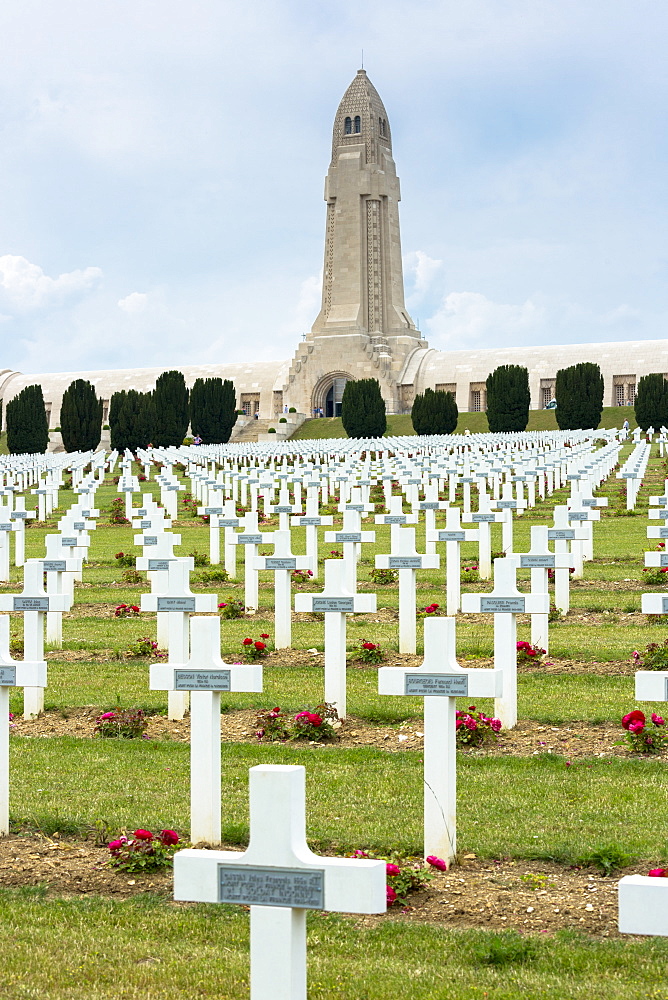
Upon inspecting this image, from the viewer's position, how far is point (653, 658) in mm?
8430

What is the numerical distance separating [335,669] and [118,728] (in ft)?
4.46

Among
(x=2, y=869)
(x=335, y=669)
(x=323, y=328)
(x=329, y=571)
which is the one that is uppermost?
(x=323, y=328)

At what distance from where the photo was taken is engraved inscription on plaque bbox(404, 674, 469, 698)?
480cm

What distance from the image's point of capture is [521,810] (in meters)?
5.54

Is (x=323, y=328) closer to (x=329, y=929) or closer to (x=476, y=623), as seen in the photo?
(x=476, y=623)

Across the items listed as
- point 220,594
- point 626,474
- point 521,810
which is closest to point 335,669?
point 521,810

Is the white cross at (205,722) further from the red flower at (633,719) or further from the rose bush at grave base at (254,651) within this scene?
the rose bush at grave base at (254,651)

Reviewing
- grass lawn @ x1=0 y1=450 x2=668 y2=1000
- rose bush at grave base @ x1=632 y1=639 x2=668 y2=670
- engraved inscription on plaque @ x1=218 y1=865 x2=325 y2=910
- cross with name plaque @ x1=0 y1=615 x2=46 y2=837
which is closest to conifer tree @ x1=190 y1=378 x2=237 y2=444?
grass lawn @ x1=0 y1=450 x2=668 y2=1000

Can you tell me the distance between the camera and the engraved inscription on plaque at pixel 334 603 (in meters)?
7.06

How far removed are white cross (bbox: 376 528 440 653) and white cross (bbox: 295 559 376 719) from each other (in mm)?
1442

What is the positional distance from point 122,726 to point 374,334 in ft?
227

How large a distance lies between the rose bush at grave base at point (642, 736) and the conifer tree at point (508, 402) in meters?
48.4

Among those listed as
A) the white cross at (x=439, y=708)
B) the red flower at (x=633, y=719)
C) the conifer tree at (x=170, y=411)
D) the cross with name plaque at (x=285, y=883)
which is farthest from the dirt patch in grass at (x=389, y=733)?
the conifer tree at (x=170, y=411)

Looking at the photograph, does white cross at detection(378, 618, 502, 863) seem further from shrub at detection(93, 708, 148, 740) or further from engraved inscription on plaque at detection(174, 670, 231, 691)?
shrub at detection(93, 708, 148, 740)
